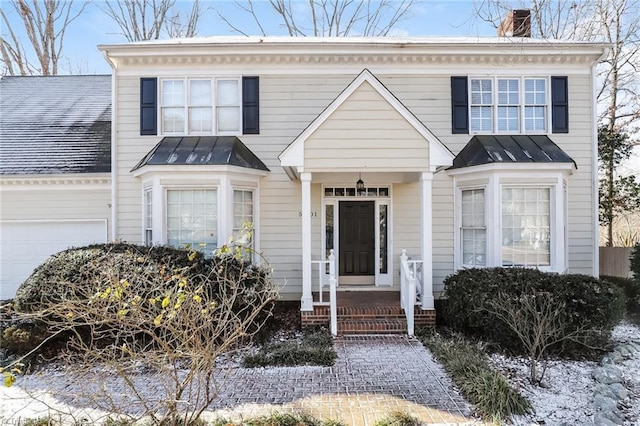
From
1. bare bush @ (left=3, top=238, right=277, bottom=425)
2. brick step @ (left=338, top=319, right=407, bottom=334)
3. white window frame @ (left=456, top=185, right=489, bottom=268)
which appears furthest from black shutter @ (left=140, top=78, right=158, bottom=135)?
white window frame @ (left=456, top=185, right=489, bottom=268)

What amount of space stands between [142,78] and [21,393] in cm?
703

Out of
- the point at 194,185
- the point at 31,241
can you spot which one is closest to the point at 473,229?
the point at 194,185

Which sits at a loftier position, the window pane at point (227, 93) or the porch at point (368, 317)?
the window pane at point (227, 93)

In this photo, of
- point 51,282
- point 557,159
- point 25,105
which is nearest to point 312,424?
point 51,282

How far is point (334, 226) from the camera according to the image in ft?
30.6

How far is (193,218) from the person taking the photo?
8258 millimetres

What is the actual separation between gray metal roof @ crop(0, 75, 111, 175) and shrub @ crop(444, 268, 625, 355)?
9186 millimetres

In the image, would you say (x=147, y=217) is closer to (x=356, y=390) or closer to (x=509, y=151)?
(x=356, y=390)

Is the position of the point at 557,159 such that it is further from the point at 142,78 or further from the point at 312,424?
the point at 142,78

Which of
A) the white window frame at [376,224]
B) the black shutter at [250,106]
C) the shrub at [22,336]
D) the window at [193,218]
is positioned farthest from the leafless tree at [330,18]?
the shrub at [22,336]

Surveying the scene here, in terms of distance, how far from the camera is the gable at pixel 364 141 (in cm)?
718

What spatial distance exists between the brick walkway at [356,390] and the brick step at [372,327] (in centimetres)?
84

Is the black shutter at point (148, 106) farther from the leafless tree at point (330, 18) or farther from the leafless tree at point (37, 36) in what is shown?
the leafless tree at point (37, 36)

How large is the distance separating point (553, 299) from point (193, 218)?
288 inches
